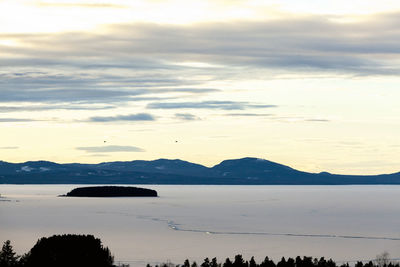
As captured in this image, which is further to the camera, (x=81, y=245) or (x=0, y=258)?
(x=81, y=245)

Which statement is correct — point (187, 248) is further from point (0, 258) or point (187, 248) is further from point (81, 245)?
point (0, 258)

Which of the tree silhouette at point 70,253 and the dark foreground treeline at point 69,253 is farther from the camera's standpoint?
the tree silhouette at point 70,253

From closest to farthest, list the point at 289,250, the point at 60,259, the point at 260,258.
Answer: the point at 60,259 < the point at 260,258 < the point at 289,250

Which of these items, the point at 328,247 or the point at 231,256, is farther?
the point at 328,247

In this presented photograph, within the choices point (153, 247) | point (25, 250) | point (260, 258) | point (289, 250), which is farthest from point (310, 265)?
point (25, 250)

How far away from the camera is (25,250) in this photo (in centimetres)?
18088

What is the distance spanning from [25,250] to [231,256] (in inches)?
1996

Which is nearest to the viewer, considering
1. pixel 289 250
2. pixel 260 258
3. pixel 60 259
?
pixel 60 259

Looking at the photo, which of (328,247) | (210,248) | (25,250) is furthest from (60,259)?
(328,247)

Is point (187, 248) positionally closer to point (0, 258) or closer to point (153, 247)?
point (153, 247)

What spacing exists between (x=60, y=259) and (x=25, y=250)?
41.4m

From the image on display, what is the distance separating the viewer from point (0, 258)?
13538 cm

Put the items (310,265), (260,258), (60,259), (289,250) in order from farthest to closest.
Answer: (289,250) < (260,258) < (60,259) < (310,265)

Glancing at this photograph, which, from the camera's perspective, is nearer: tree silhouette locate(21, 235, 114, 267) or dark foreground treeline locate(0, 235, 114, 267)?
dark foreground treeline locate(0, 235, 114, 267)
